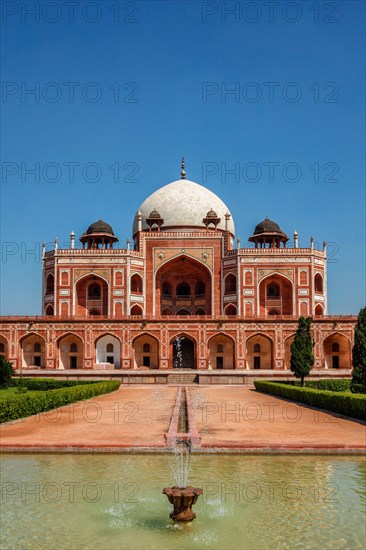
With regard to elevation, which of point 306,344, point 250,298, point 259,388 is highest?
point 250,298

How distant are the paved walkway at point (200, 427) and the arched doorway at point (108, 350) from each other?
50.8ft

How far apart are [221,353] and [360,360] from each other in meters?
17.1

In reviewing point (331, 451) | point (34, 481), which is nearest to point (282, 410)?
point (331, 451)

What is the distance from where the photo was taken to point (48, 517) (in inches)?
279

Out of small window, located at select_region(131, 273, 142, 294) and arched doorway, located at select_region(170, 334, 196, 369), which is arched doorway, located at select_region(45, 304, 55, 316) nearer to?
small window, located at select_region(131, 273, 142, 294)

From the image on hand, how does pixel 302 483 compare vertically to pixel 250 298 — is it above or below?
below

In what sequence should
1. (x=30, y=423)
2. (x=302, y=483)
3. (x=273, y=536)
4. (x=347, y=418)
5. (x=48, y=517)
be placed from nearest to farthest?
(x=273, y=536) → (x=48, y=517) → (x=302, y=483) → (x=30, y=423) → (x=347, y=418)

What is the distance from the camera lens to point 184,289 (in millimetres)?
43344

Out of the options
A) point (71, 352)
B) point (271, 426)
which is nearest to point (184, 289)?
point (71, 352)

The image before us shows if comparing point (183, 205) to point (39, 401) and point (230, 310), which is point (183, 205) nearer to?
point (230, 310)

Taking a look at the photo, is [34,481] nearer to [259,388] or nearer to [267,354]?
[259,388]

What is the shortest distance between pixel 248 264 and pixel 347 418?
80.7 feet

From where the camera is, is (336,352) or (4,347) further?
(336,352)

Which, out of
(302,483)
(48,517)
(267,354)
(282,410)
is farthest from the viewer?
(267,354)
